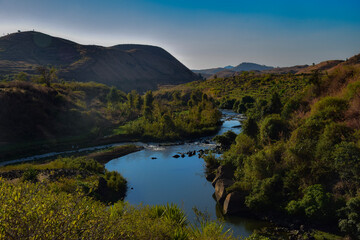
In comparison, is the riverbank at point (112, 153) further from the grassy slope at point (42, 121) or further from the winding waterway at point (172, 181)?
the grassy slope at point (42, 121)

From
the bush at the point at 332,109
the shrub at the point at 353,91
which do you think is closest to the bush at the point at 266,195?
the bush at the point at 332,109

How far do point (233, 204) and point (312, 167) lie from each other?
22.1ft

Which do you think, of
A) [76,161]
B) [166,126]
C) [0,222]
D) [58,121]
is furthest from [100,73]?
[0,222]

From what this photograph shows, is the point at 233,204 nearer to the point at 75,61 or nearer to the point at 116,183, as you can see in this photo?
the point at 116,183

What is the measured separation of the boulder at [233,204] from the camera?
1973 centimetres

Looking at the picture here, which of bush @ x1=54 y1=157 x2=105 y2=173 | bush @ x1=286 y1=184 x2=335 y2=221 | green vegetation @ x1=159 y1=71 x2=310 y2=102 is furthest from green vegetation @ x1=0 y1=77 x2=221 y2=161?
bush @ x1=286 y1=184 x2=335 y2=221

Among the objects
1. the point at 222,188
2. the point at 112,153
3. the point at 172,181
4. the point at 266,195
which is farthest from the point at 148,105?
the point at 266,195

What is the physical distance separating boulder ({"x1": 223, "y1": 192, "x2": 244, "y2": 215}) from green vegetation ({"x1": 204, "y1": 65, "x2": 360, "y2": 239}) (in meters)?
0.38

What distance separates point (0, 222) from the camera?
6.43 meters

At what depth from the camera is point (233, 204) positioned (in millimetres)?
19922

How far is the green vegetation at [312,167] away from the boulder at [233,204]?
0.38 m

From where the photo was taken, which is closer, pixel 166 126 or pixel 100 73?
pixel 166 126

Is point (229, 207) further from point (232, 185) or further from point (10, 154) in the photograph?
point (10, 154)

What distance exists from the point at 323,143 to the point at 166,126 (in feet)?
106
